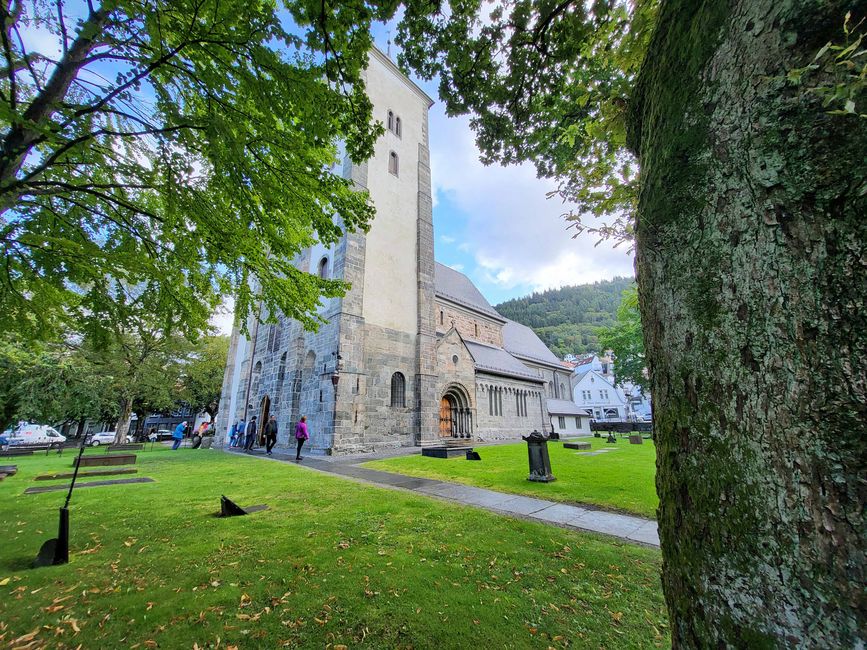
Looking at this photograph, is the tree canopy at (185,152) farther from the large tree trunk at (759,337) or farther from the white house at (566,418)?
the white house at (566,418)

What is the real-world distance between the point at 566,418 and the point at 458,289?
55.1 feet

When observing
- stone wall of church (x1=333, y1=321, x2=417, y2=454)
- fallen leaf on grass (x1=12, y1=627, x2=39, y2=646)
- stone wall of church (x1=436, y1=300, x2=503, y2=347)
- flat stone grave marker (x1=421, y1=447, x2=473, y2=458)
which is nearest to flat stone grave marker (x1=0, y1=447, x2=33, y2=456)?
stone wall of church (x1=333, y1=321, x2=417, y2=454)

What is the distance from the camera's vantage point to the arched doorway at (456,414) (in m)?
20.4

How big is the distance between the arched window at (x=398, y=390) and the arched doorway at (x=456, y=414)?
332 cm

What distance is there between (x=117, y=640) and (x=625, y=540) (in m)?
5.05

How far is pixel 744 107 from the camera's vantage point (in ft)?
4.64

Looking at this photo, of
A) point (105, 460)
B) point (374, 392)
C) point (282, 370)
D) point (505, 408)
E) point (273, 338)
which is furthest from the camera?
point (505, 408)

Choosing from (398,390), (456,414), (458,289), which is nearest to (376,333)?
(398,390)

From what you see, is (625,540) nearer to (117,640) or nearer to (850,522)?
(850,522)

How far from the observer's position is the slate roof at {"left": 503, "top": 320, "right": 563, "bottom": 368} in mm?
35131

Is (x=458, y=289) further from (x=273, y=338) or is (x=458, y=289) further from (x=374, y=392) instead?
(x=374, y=392)

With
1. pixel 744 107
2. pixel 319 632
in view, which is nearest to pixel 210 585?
pixel 319 632

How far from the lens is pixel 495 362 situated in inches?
1029

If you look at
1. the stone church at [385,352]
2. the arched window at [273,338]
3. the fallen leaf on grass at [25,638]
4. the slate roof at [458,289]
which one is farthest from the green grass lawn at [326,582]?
the slate roof at [458,289]
